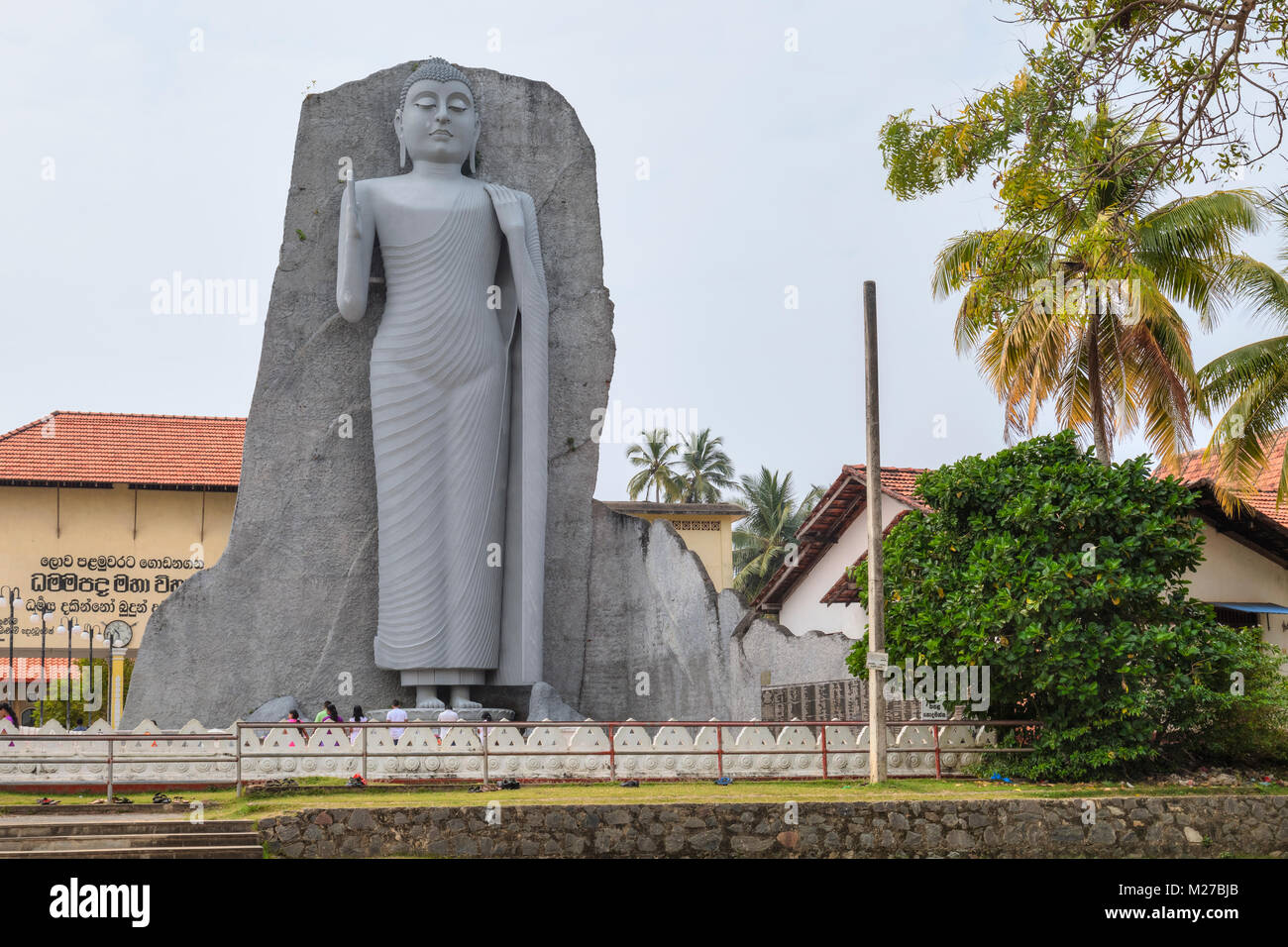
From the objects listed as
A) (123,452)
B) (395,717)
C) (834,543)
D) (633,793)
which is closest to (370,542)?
(395,717)

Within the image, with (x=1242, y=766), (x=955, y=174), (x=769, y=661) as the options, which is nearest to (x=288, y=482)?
(x=769, y=661)

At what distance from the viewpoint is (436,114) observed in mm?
17594

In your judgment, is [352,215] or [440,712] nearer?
[440,712]

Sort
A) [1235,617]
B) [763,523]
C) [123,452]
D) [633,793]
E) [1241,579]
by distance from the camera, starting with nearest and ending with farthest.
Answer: [633,793] < [1235,617] < [1241,579] < [123,452] < [763,523]

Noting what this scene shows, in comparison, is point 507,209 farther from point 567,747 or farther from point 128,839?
point 128,839

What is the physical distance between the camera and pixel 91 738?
12.5 m

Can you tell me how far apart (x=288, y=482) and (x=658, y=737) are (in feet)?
20.7

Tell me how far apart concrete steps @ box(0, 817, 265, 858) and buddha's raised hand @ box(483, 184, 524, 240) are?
874cm

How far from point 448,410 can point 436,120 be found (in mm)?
3590

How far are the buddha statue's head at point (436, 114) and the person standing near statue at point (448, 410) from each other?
23 mm

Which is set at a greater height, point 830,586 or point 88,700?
point 830,586

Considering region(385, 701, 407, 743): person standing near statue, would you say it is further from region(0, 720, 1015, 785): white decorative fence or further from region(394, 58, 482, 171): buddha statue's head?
region(394, 58, 482, 171): buddha statue's head

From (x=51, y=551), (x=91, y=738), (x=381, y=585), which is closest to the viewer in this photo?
(x=91, y=738)

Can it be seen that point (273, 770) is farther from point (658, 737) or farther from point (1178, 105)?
point (1178, 105)
